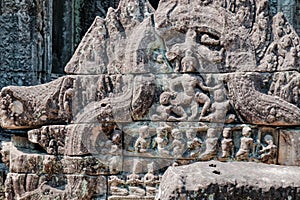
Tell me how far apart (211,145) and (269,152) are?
15.7 inches

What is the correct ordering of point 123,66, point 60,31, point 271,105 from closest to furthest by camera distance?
1. point 271,105
2. point 123,66
3. point 60,31

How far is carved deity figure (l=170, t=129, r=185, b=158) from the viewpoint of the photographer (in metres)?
3.47

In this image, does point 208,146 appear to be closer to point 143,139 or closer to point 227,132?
point 227,132

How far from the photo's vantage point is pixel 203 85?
11.3ft

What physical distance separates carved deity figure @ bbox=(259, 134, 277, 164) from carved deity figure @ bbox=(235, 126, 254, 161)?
81 mm

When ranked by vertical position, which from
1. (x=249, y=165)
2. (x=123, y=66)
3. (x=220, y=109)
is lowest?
(x=249, y=165)

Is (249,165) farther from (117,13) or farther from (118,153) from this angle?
(117,13)

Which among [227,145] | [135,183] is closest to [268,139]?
[227,145]

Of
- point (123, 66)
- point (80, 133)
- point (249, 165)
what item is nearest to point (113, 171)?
point (80, 133)

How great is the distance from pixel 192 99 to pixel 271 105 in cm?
54

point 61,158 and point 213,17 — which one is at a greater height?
point 213,17

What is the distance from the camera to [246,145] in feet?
11.1

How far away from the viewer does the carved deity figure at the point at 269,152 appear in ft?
11.1

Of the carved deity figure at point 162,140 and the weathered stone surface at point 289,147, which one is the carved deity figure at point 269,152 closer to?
the weathered stone surface at point 289,147
